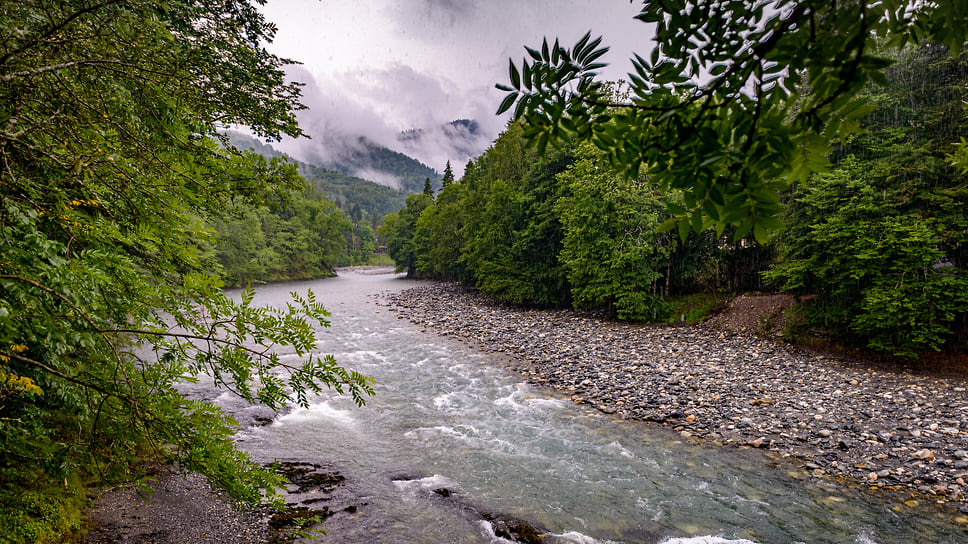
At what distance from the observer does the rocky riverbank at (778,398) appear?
7633 mm

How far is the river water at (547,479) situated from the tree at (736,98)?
21.1 ft

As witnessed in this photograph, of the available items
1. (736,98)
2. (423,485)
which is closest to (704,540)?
(423,485)

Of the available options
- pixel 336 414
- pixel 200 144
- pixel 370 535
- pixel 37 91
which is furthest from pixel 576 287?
pixel 37 91

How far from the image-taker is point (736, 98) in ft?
4.86

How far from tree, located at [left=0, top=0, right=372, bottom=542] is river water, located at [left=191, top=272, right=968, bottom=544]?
394 centimetres

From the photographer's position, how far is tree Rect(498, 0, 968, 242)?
1.12 metres

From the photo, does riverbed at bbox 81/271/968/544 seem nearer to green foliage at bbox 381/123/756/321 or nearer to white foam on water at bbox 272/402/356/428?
white foam on water at bbox 272/402/356/428

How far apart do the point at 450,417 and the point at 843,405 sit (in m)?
9.53

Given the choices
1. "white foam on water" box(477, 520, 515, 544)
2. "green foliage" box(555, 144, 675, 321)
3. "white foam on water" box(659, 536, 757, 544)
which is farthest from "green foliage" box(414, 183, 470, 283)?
"white foam on water" box(659, 536, 757, 544)

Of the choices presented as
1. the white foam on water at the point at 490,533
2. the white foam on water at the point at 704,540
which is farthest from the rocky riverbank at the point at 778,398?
the white foam on water at the point at 490,533

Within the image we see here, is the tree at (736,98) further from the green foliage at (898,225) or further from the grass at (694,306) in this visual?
the grass at (694,306)

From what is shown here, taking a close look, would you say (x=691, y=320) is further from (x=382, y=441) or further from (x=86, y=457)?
(x=86, y=457)

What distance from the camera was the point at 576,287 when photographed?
79.4 feet

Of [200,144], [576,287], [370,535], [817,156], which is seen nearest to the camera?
[817,156]
